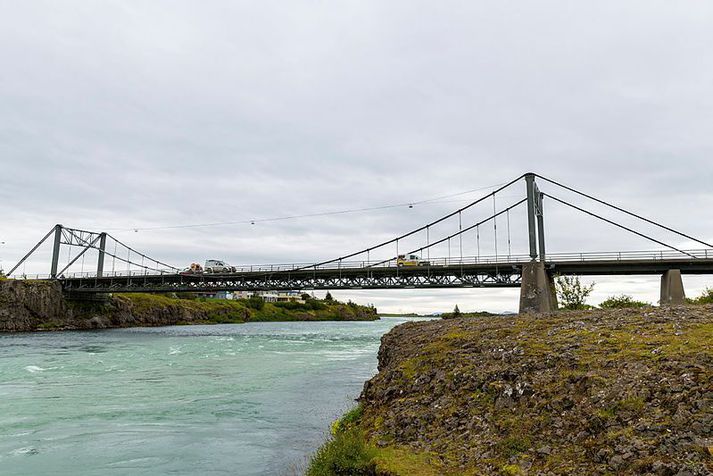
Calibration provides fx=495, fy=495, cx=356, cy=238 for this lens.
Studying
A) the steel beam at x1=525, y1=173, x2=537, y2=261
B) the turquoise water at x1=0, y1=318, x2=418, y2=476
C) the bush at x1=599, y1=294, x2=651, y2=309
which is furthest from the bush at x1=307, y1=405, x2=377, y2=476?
the steel beam at x1=525, y1=173, x2=537, y2=261

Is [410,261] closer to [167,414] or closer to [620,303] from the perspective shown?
[620,303]

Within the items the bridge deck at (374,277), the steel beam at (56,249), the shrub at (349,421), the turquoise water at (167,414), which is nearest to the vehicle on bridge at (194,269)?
the bridge deck at (374,277)

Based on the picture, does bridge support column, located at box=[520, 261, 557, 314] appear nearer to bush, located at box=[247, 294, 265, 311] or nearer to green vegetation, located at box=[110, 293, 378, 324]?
green vegetation, located at box=[110, 293, 378, 324]

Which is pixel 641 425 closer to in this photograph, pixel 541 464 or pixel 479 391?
pixel 541 464

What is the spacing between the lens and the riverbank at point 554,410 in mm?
7820

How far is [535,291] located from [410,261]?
27.5 meters

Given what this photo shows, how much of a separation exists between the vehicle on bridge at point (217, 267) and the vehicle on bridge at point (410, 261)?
1387 inches

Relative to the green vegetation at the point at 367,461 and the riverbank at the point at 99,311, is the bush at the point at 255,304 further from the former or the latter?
the green vegetation at the point at 367,461

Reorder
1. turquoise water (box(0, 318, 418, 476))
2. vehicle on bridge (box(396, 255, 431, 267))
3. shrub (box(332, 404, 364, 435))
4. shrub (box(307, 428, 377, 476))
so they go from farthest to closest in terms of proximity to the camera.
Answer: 1. vehicle on bridge (box(396, 255, 431, 267))
2. shrub (box(332, 404, 364, 435))
3. turquoise water (box(0, 318, 418, 476))
4. shrub (box(307, 428, 377, 476))

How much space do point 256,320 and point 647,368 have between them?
523 ft

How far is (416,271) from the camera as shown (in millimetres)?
73125

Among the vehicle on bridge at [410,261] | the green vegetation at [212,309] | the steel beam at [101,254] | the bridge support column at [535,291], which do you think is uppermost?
the steel beam at [101,254]

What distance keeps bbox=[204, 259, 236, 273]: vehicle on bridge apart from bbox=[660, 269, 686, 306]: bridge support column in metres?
69.8

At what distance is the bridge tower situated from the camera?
161 ft
